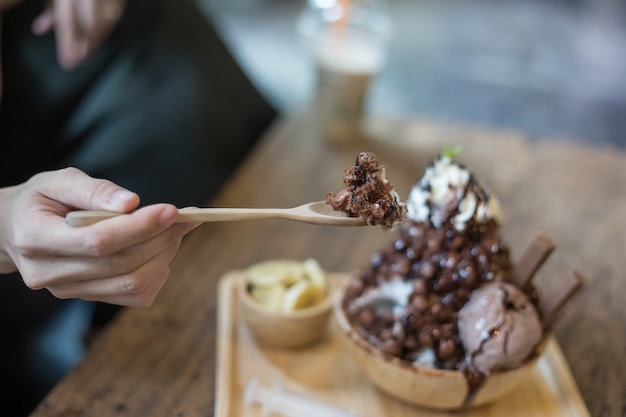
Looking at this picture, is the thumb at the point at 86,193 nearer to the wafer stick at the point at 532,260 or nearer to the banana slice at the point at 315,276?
the banana slice at the point at 315,276

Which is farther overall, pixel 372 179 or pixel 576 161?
pixel 576 161

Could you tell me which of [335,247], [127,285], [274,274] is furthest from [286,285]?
[127,285]

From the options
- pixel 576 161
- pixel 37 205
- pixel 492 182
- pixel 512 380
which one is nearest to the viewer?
pixel 37 205

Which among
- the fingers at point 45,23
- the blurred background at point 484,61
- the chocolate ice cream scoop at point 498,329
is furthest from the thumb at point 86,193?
the blurred background at point 484,61

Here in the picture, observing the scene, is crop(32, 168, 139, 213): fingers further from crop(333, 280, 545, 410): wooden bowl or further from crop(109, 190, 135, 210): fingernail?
crop(333, 280, 545, 410): wooden bowl

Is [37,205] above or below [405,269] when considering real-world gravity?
above

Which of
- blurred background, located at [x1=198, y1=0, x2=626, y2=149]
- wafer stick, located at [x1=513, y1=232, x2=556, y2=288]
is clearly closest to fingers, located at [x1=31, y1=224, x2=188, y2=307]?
wafer stick, located at [x1=513, y1=232, x2=556, y2=288]

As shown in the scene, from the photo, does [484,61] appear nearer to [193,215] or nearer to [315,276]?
[315,276]

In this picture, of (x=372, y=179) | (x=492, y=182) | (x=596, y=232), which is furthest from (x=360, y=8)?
(x=372, y=179)

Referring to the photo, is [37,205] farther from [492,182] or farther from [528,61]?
[528,61]
